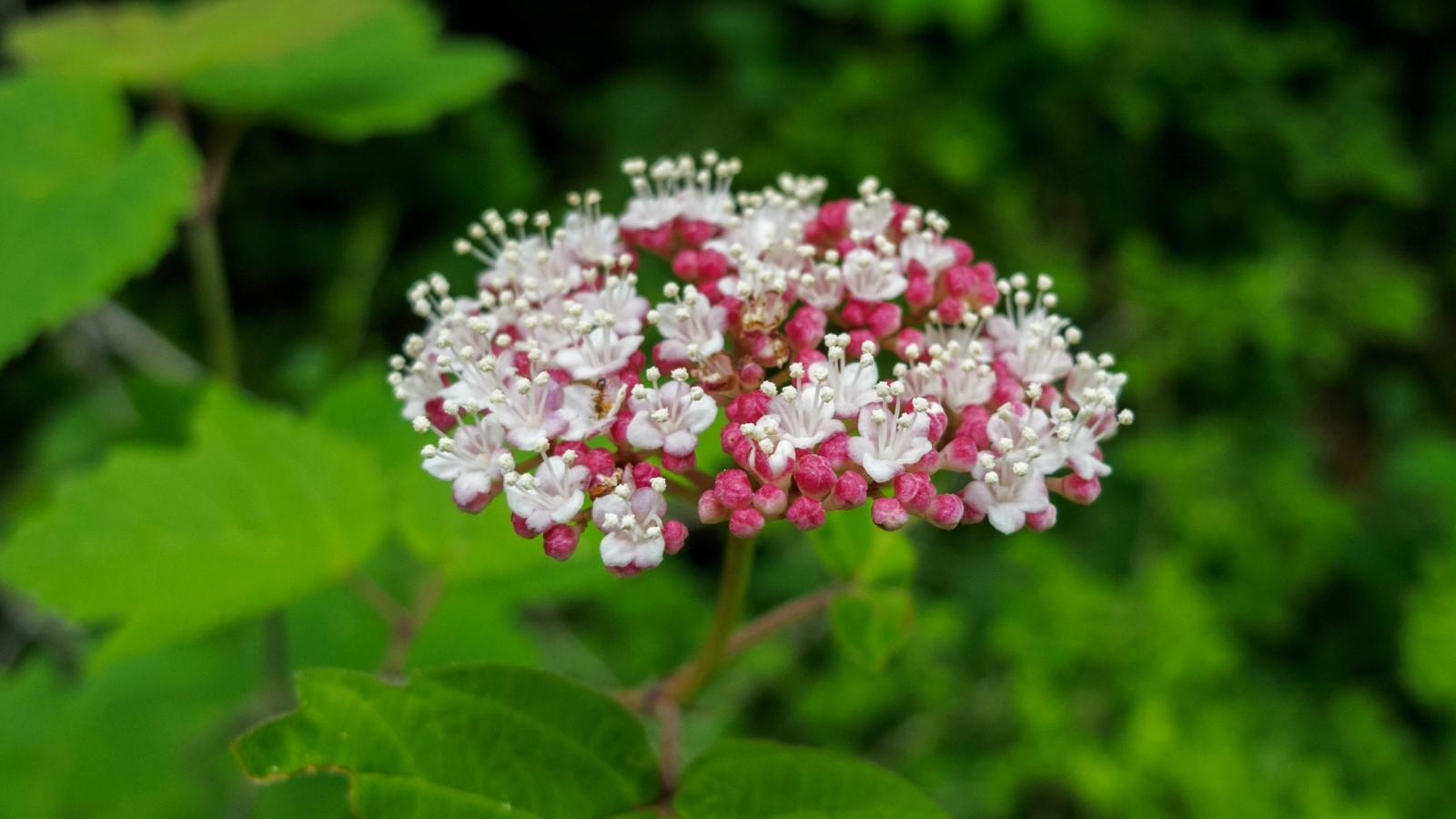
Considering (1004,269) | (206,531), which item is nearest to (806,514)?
(206,531)

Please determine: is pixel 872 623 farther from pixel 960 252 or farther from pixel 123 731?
pixel 123 731

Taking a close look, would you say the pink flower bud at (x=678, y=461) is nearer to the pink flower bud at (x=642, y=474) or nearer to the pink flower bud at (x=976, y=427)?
the pink flower bud at (x=642, y=474)

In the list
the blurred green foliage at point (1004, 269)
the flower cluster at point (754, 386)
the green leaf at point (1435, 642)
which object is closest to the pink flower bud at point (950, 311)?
the flower cluster at point (754, 386)

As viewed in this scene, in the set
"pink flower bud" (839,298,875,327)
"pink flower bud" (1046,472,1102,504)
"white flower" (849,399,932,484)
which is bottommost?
"pink flower bud" (1046,472,1102,504)

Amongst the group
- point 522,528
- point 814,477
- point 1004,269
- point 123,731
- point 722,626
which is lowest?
point 123,731

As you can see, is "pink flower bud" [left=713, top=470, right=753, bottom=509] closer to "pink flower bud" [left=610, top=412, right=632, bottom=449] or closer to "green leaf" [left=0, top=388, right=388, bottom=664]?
"pink flower bud" [left=610, top=412, right=632, bottom=449]

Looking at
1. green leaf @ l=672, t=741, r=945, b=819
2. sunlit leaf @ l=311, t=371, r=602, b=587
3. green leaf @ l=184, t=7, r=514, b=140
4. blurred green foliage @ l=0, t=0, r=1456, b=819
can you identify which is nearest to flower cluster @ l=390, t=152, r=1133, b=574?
green leaf @ l=672, t=741, r=945, b=819
